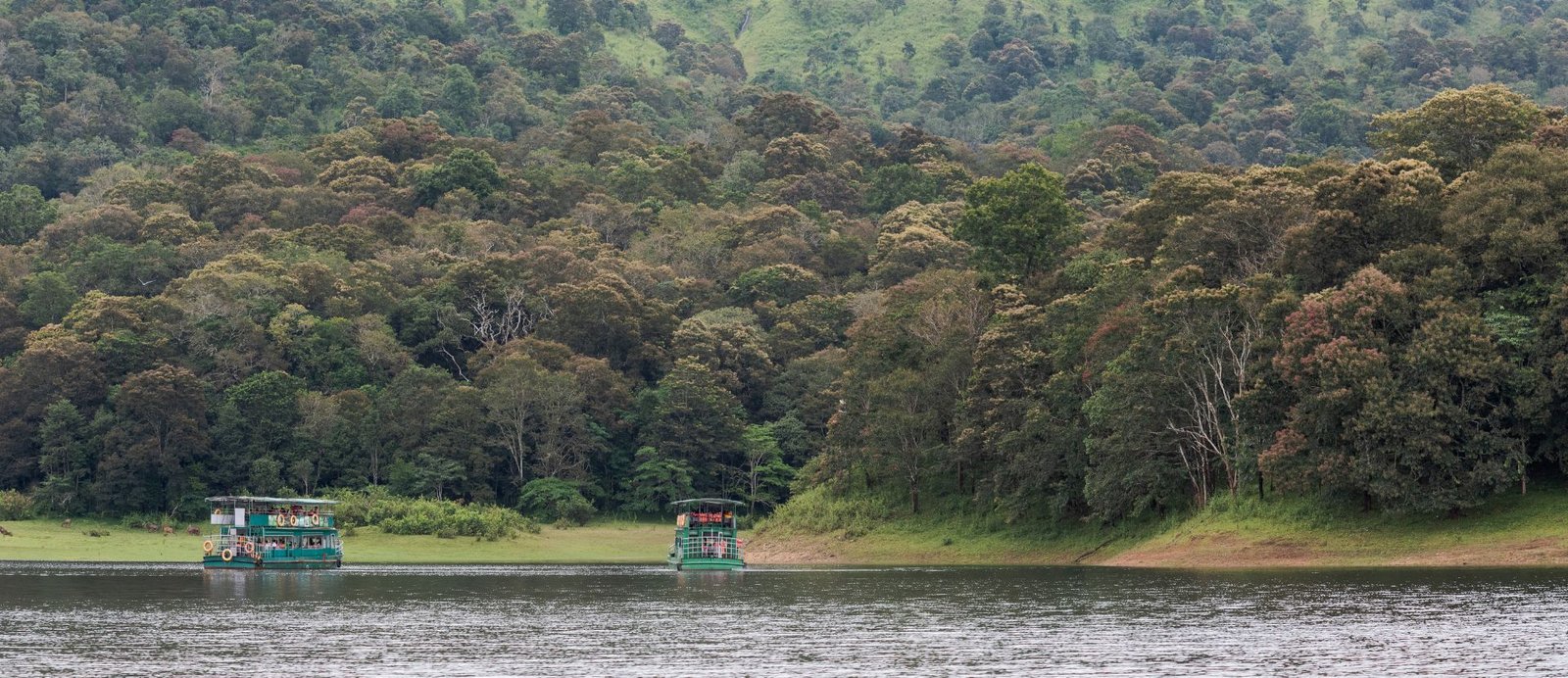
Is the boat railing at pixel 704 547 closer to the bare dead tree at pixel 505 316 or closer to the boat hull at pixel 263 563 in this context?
the boat hull at pixel 263 563

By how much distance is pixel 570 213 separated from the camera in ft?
524

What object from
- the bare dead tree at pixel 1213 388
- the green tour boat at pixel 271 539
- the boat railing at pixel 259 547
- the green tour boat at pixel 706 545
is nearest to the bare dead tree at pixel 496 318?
the green tour boat at pixel 271 539

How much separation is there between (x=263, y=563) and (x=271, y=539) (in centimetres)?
124

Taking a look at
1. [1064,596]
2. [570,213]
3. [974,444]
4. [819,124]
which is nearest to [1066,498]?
[974,444]

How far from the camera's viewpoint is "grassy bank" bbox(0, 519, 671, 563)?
3698 inches

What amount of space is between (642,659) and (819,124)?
151903 mm

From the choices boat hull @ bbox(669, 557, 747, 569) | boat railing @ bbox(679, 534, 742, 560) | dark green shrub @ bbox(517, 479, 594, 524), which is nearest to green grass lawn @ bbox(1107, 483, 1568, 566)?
boat hull @ bbox(669, 557, 747, 569)

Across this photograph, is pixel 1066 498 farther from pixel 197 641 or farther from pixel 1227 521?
pixel 197 641

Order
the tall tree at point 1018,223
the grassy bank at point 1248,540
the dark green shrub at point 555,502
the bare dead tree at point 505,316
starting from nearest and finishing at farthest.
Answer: the grassy bank at point 1248,540, the tall tree at point 1018,223, the dark green shrub at point 555,502, the bare dead tree at point 505,316

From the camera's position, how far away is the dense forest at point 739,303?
6775 cm

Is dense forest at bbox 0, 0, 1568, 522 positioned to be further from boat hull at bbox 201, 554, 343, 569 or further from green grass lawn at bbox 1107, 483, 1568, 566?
boat hull at bbox 201, 554, 343, 569

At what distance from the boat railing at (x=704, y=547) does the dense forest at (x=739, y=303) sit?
12.7m

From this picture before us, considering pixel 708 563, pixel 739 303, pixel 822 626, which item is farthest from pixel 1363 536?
pixel 739 303

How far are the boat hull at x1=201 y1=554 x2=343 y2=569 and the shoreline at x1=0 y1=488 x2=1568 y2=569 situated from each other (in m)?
8.26
